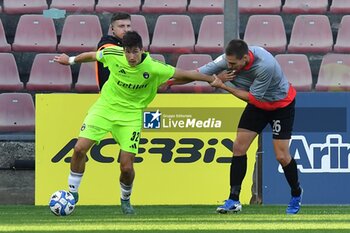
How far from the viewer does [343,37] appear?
14.2 metres

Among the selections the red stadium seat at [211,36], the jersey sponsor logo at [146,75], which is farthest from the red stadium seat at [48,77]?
the jersey sponsor logo at [146,75]

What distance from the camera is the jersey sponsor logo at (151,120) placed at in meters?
12.2

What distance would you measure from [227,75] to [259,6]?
428 centimetres

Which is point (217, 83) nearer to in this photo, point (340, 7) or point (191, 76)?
point (191, 76)

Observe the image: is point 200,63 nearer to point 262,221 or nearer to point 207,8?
point 207,8

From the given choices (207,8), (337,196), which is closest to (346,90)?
(337,196)

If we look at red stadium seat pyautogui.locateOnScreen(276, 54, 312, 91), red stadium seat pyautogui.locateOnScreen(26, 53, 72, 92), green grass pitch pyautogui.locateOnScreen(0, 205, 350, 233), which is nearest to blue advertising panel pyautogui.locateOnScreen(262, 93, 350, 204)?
green grass pitch pyautogui.locateOnScreen(0, 205, 350, 233)

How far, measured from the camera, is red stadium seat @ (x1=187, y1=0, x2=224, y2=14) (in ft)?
46.1

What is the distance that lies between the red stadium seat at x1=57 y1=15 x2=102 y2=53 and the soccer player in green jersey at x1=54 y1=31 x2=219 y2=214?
3.37 meters

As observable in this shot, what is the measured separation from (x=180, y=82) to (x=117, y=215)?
4.69ft

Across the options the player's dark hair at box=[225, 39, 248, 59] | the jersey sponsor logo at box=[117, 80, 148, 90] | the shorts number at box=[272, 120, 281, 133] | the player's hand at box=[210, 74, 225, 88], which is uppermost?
the player's dark hair at box=[225, 39, 248, 59]

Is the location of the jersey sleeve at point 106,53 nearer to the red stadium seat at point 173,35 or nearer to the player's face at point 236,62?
the player's face at point 236,62

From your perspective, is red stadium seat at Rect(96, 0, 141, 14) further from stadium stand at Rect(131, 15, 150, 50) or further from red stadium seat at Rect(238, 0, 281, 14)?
red stadium seat at Rect(238, 0, 281, 14)

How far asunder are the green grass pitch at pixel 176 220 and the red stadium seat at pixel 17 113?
1.26 meters
